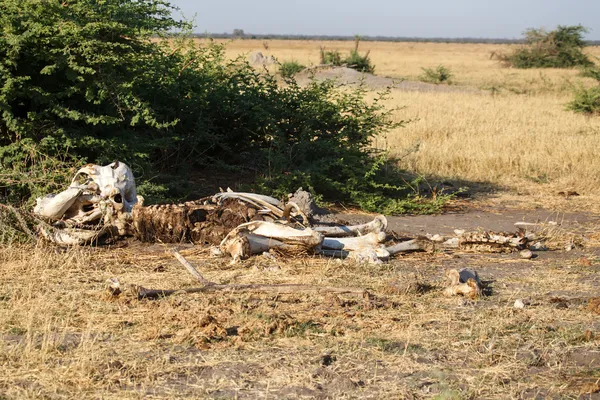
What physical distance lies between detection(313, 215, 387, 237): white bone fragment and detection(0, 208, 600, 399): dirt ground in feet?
1.61

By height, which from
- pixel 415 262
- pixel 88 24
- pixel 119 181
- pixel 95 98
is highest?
pixel 88 24

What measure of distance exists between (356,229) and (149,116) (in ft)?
7.58

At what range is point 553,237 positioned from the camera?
7.80 meters

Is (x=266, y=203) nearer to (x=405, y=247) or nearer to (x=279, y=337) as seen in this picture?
(x=405, y=247)

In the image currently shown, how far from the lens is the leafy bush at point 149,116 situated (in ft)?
24.9

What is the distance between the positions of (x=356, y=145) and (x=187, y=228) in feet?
10.5

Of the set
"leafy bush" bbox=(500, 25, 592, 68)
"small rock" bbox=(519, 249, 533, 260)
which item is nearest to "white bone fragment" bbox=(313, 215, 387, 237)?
"small rock" bbox=(519, 249, 533, 260)

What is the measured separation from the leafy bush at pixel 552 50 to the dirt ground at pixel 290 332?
32744 mm

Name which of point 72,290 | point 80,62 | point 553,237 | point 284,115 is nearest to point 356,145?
point 284,115

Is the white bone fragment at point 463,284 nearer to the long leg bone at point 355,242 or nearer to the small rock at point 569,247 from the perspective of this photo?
the long leg bone at point 355,242

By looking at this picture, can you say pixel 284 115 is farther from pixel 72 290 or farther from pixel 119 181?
pixel 72 290

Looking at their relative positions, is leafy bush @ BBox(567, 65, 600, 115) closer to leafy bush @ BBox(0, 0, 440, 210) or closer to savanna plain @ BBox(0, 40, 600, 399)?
leafy bush @ BBox(0, 0, 440, 210)

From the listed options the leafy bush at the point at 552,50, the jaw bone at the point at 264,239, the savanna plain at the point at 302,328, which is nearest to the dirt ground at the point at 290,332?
the savanna plain at the point at 302,328

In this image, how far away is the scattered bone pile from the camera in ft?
21.9
